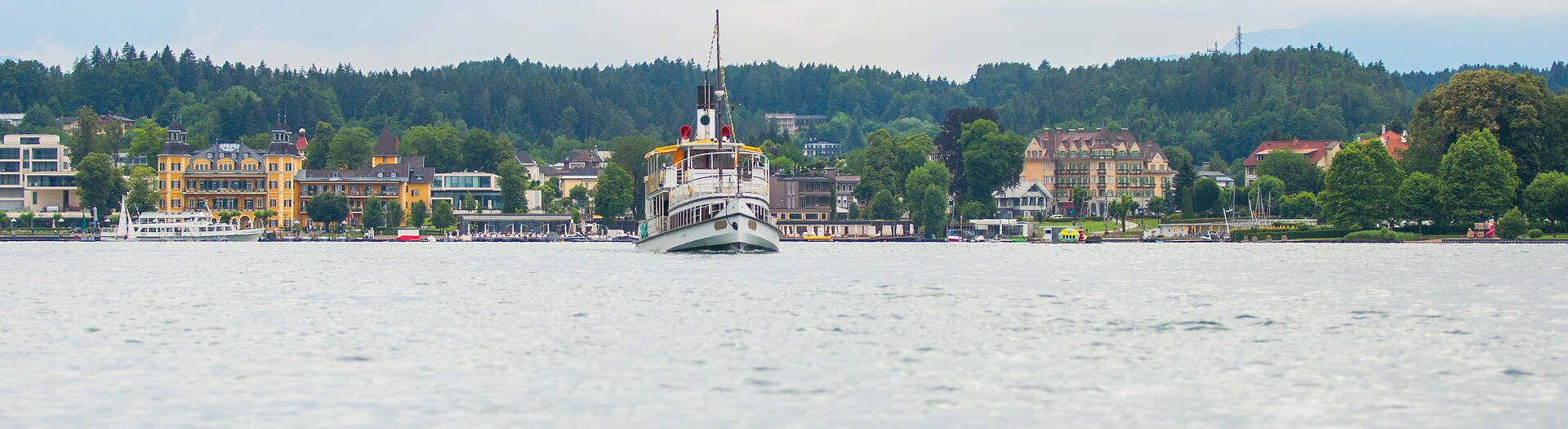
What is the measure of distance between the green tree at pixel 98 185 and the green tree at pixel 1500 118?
136897 millimetres

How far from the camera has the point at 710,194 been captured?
80562mm

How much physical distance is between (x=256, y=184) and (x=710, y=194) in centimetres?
11983

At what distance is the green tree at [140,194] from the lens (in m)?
175

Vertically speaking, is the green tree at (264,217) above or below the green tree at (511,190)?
below

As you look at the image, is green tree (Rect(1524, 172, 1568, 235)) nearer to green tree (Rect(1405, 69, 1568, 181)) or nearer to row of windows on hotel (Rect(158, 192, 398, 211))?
green tree (Rect(1405, 69, 1568, 181))

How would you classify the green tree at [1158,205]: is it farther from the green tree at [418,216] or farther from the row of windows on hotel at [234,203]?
the row of windows on hotel at [234,203]

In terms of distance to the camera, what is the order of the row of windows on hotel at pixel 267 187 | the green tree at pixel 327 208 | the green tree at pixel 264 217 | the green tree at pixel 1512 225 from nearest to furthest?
the green tree at pixel 1512 225 < the green tree at pixel 327 208 < the green tree at pixel 264 217 < the row of windows on hotel at pixel 267 187

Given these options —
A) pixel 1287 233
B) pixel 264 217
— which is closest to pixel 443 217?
pixel 264 217

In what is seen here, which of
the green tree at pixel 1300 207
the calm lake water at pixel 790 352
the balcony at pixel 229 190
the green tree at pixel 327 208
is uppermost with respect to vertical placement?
the balcony at pixel 229 190

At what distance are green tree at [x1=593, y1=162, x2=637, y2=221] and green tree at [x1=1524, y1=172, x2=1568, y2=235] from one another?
95.3 metres

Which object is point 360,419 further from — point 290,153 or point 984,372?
point 290,153

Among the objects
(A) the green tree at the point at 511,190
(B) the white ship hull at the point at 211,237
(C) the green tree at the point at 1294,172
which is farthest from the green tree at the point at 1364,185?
(B) the white ship hull at the point at 211,237

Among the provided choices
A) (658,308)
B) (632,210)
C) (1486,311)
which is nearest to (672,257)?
(658,308)

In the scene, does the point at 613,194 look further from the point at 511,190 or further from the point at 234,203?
the point at 234,203
